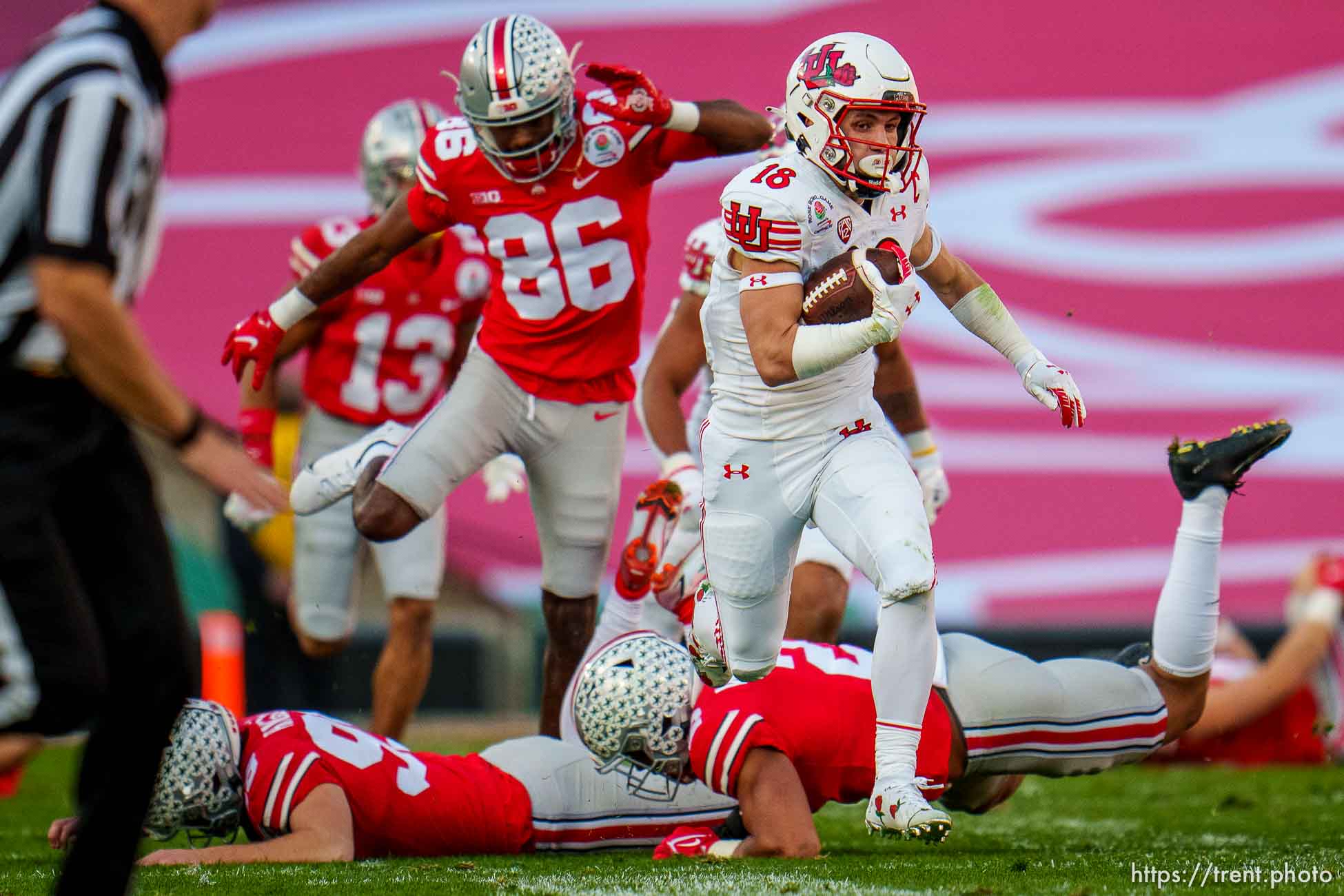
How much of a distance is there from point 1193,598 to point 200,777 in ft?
7.70

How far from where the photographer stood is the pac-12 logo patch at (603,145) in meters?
4.95

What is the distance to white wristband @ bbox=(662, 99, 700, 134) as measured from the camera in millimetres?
4859

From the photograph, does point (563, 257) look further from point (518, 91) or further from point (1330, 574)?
point (1330, 574)

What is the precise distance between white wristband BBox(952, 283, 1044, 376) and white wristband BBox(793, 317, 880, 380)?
2.01 ft

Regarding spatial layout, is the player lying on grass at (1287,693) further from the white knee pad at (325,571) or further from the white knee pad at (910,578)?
the white knee pad at (325,571)

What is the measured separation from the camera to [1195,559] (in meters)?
4.27

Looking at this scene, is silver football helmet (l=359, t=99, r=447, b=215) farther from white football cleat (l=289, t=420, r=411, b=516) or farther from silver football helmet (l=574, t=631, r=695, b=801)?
silver football helmet (l=574, t=631, r=695, b=801)

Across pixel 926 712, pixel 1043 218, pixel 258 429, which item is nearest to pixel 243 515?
pixel 258 429

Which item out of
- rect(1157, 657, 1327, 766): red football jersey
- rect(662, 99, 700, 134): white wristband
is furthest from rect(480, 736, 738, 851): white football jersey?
rect(1157, 657, 1327, 766): red football jersey

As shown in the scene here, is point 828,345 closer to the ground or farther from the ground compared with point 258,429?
farther from the ground

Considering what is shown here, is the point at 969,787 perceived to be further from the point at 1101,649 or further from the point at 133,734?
the point at 1101,649

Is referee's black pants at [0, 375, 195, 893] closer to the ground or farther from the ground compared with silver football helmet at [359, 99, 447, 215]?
closer to the ground

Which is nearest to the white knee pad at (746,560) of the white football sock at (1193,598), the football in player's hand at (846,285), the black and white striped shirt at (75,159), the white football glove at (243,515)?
the football in player's hand at (846,285)

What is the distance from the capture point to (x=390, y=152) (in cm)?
602
